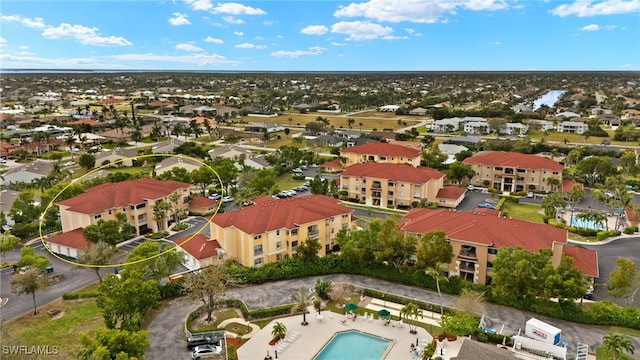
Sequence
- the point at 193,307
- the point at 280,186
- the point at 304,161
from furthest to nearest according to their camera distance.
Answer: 1. the point at 304,161
2. the point at 280,186
3. the point at 193,307

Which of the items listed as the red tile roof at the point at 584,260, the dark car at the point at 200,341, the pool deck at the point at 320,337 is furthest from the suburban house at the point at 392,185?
the dark car at the point at 200,341

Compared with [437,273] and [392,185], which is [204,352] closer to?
[437,273]

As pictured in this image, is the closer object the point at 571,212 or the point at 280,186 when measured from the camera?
the point at 571,212

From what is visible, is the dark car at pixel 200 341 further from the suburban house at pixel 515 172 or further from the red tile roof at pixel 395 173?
the suburban house at pixel 515 172

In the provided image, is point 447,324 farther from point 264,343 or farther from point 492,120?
point 492,120

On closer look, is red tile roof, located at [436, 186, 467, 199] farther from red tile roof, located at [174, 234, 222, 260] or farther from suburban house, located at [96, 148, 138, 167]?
suburban house, located at [96, 148, 138, 167]

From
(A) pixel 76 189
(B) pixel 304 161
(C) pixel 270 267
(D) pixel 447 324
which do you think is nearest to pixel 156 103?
(B) pixel 304 161
